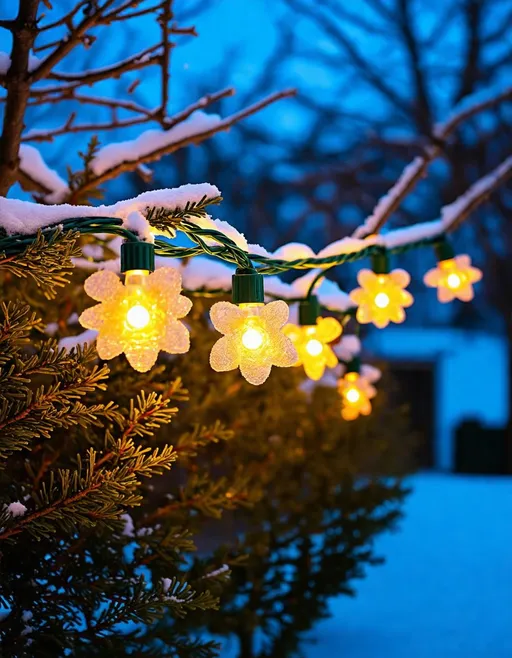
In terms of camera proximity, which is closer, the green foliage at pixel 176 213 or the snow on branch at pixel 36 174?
the green foliage at pixel 176 213

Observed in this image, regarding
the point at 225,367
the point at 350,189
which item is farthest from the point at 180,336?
the point at 350,189

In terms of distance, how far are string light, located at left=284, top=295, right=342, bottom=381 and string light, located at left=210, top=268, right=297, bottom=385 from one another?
110 cm

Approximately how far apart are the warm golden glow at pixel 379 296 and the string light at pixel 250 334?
166 cm

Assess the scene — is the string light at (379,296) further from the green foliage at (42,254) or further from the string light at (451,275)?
the green foliage at (42,254)

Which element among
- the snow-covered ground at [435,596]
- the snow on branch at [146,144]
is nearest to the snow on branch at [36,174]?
the snow on branch at [146,144]

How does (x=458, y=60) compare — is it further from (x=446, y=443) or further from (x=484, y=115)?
(x=446, y=443)

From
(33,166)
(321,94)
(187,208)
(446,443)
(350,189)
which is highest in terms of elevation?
(321,94)

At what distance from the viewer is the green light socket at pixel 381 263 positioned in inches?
133

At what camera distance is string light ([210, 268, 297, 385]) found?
180 centimetres

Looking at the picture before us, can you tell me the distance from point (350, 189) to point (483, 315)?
7.92 metres

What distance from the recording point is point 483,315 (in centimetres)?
1998

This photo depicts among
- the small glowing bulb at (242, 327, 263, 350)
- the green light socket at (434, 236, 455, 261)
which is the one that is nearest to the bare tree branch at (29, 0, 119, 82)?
the small glowing bulb at (242, 327, 263, 350)

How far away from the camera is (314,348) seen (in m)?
2.98

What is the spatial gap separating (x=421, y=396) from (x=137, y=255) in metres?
20.0
